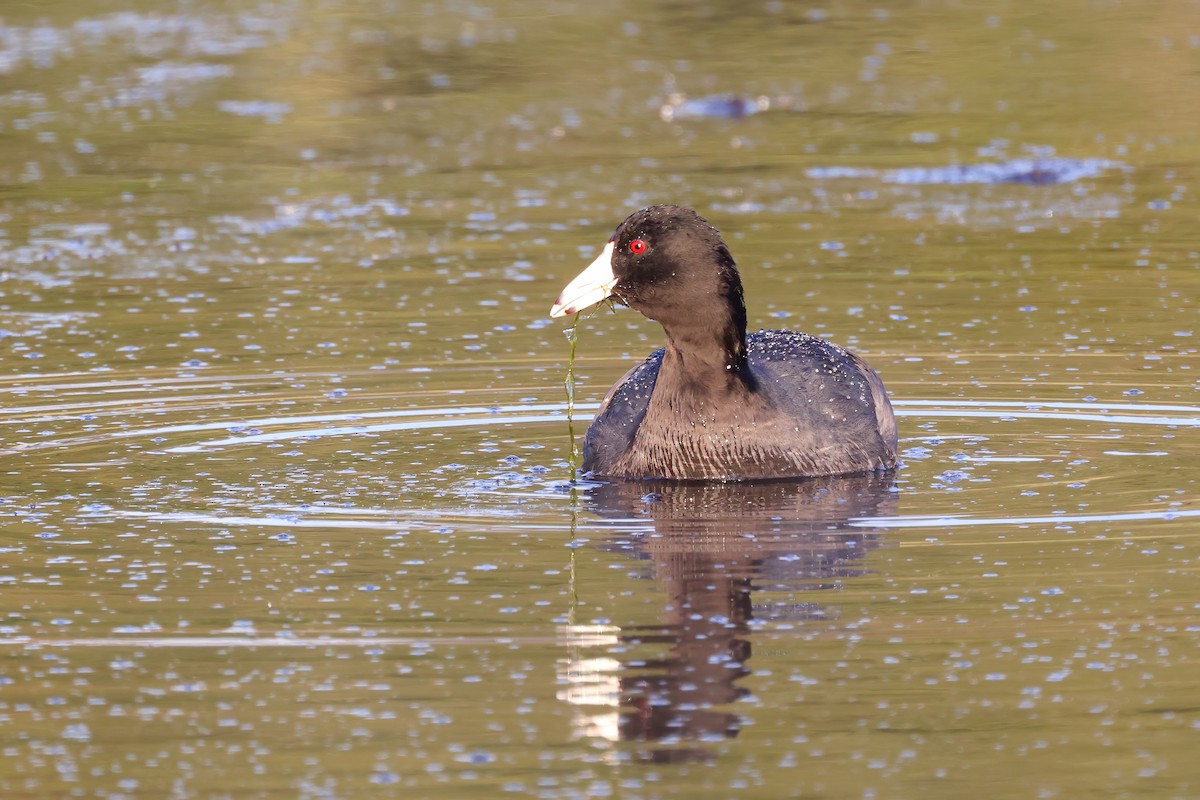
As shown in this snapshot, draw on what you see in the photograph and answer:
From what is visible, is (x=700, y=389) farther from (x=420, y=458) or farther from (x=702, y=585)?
(x=702, y=585)

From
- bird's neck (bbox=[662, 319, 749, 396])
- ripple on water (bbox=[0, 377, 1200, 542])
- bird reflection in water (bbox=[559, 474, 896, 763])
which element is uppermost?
bird's neck (bbox=[662, 319, 749, 396])

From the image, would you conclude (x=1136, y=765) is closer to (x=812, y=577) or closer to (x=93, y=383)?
(x=812, y=577)

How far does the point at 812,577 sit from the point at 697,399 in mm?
2218

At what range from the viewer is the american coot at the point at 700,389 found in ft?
33.5

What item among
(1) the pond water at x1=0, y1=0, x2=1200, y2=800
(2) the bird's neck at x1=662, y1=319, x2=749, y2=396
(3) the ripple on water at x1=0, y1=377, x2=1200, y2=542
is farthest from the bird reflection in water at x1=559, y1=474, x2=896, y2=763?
(2) the bird's neck at x1=662, y1=319, x2=749, y2=396

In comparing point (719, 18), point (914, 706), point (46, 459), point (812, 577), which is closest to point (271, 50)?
point (719, 18)

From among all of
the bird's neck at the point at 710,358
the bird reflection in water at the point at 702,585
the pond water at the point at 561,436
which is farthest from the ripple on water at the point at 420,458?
the bird's neck at the point at 710,358

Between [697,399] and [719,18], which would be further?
[719,18]

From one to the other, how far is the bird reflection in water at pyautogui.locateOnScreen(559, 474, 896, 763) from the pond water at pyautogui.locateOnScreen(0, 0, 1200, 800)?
0.09 feet

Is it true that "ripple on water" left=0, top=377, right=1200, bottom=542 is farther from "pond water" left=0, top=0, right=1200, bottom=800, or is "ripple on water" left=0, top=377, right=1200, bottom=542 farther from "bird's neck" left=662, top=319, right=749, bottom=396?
"bird's neck" left=662, top=319, right=749, bottom=396

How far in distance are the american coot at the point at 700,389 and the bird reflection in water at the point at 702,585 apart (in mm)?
116

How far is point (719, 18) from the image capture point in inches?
1059

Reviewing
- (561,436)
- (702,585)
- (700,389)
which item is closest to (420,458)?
(561,436)

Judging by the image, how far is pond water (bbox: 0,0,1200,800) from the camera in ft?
21.6
